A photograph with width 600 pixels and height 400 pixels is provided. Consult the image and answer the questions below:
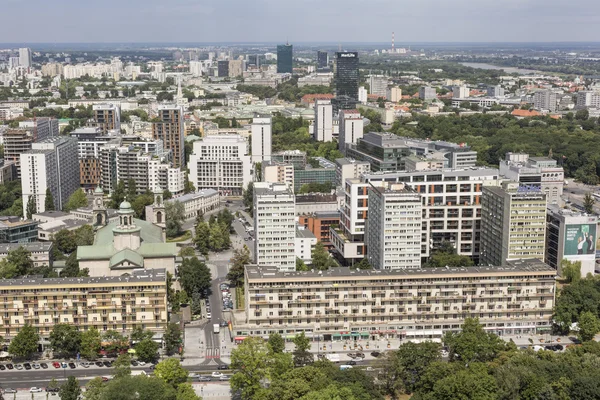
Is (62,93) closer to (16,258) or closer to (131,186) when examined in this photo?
(131,186)

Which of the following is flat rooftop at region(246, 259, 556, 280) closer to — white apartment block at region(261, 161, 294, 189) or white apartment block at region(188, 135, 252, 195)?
white apartment block at region(261, 161, 294, 189)

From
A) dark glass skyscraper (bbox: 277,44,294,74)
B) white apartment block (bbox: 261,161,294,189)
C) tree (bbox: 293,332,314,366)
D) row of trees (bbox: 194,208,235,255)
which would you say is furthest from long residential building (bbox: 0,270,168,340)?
dark glass skyscraper (bbox: 277,44,294,74)

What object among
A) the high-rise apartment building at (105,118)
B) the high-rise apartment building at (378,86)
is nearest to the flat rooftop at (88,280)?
the high-rise apartment building at (105,118)

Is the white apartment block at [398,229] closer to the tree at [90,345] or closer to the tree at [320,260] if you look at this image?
the tree at [320,260]

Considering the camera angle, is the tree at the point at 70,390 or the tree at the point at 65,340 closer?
the tree at the point at 70,390

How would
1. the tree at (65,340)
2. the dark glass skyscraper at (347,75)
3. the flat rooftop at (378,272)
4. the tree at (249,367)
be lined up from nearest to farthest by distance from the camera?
the tree at (249,367) → the tree at (65,340) → the flat rooftop at (378,272) → the dark glass skyscraper at (347,75)

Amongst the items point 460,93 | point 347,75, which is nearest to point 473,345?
point 347,75
